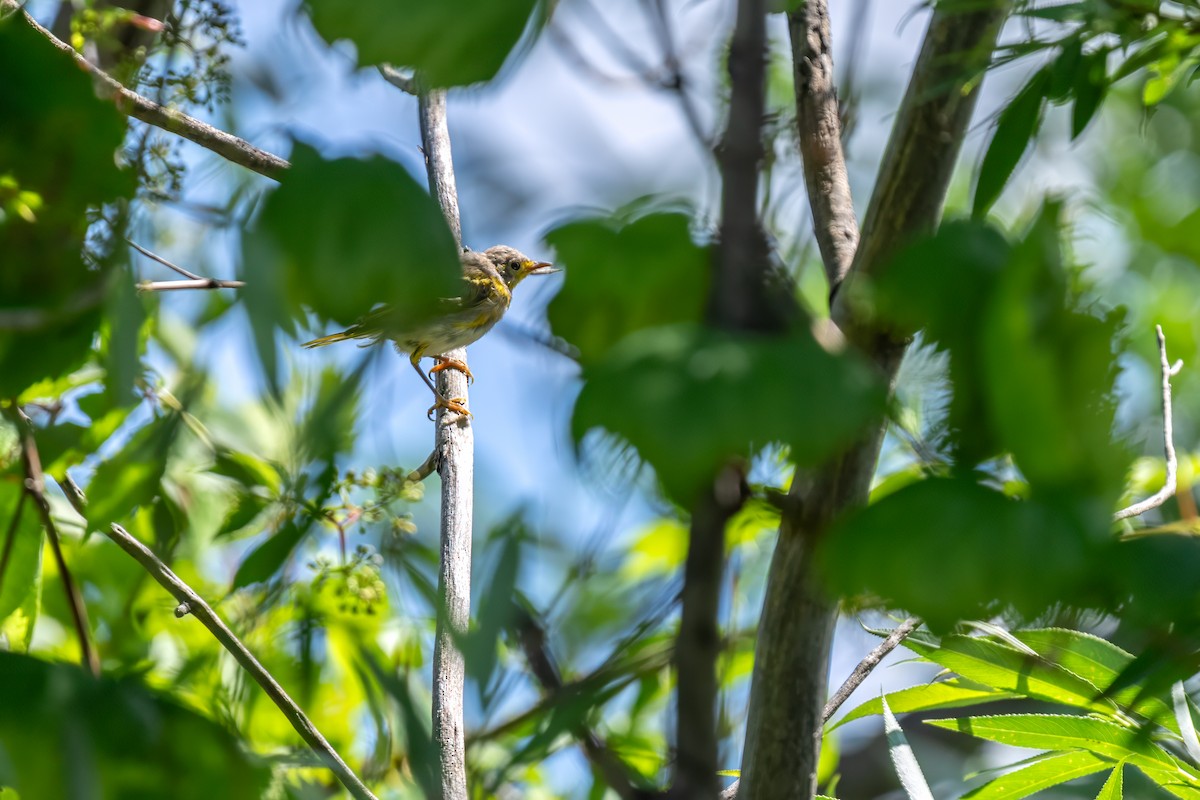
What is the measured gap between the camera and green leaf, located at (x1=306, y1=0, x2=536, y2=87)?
25.5 inches

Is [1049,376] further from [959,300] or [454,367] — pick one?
[454,367]

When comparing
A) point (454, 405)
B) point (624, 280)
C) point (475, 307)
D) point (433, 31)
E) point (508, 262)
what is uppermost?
point (508, 262)

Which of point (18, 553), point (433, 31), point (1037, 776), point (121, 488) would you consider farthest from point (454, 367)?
point (433, 31)

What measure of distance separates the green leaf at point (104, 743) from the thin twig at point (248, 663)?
0.35 meters

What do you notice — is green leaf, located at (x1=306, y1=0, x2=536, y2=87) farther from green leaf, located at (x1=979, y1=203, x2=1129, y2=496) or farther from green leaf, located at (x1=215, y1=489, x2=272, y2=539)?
green leaf, located at (x1=215, y1=489, x2=272, y2=539)

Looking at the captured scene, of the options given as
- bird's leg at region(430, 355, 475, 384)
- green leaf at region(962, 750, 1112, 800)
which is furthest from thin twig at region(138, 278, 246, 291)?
bird's leg at region(430, 355, 475, 384)

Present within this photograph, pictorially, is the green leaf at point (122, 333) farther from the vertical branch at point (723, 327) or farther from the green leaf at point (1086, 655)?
the green leaf at point (1086, 655)

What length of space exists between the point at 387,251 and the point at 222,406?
365 cm

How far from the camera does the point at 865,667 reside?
4.50 ft

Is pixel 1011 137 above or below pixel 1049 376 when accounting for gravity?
above

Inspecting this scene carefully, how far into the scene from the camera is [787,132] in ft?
4.36

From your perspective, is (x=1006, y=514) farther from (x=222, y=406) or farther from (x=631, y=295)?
(x=222, y=406)

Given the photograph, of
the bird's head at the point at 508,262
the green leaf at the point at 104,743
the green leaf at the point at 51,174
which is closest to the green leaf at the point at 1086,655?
the green leaf at the point at 104,743

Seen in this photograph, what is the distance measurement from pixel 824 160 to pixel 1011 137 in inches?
8.1
